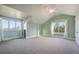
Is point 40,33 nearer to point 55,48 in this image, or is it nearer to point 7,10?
point 55,48

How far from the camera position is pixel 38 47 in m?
2.43

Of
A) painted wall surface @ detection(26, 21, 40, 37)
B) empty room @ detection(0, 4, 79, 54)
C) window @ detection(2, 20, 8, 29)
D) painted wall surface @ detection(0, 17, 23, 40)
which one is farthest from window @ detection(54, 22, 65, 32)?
window @ detection(2, 20, 8, 29)

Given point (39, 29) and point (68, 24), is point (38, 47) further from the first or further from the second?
point (68, 24)

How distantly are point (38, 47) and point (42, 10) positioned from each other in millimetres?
770

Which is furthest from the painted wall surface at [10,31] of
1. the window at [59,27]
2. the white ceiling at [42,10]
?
the window at [59,27]

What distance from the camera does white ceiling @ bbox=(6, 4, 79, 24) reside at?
239 centimetres

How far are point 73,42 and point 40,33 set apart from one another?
73cm

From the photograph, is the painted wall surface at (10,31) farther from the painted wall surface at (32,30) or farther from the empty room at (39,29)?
the painted wall surface at (32,30)

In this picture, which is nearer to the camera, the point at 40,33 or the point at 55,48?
the point at 55,48

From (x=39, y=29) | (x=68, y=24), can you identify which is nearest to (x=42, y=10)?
(x=39, y=29)

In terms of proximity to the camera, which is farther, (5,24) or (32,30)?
(32,30)
